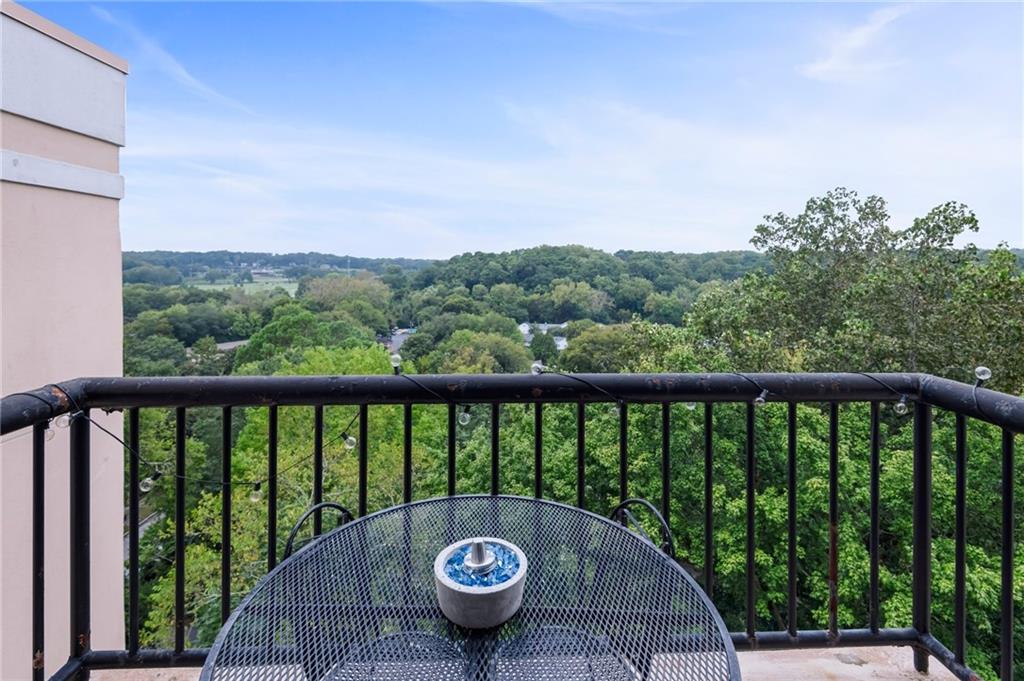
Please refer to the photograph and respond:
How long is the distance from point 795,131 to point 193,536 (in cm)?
1626

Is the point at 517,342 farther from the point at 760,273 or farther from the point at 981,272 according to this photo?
the point at 981,272

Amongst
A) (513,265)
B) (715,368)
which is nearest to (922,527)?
(715,368)

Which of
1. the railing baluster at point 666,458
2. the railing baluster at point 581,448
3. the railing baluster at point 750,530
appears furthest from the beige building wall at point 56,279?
the railing baluster at point 750,530

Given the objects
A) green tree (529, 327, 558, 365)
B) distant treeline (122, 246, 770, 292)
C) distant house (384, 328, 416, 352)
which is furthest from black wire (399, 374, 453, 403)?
distant house (384, 328, 416, 352)

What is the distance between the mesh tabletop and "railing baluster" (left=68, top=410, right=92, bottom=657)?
2.35ft

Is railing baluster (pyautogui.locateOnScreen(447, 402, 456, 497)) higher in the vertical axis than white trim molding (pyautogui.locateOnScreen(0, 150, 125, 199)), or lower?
lower

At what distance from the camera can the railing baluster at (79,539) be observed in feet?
4.16

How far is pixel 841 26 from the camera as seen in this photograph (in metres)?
8.97

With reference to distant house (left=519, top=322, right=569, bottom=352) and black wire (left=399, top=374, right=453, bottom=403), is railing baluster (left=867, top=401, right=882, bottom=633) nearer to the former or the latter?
black wire (left=399, top=374, right=453, bottom=403)

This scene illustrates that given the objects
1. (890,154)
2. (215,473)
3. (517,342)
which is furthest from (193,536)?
(890,154)

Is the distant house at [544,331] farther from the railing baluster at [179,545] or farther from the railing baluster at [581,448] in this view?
the railing baluster at [179,545]

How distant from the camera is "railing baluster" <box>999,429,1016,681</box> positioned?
117cm

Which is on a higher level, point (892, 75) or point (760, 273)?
point (892, 75)

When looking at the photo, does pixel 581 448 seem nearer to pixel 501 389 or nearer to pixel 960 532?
pixel 501 389
